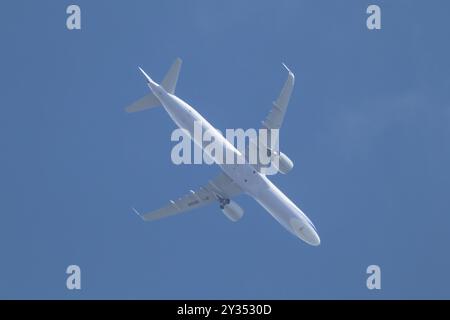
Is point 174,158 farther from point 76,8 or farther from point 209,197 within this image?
point 76,8

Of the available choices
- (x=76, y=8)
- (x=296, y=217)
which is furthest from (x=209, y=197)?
(x=76, y=8)

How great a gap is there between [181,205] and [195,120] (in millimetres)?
8173

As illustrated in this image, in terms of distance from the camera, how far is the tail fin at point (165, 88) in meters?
75.2

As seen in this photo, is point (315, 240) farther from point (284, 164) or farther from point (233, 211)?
point (284, 164)

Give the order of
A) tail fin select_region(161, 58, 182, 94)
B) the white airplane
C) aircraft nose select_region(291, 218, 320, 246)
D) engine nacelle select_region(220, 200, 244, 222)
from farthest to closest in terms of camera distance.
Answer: engine nacelle select_region(220, 200, 244, 222)
aircraft nose select_region(291, 218, 320, 246)
tail fin select_region(161, 58, 182, 94)
the white airplane

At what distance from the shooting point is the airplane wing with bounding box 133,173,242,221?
7731cm

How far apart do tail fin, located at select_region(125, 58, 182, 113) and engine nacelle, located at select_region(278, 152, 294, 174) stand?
963 cm

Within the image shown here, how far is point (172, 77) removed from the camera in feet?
247

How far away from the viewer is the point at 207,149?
73.8m

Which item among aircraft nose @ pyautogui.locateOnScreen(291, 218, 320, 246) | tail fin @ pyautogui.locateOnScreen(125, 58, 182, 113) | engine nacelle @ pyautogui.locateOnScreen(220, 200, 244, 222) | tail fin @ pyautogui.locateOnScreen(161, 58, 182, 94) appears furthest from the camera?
engine nacelle @ pyautogui.locateOnScreen(220, 200, 244, 222)

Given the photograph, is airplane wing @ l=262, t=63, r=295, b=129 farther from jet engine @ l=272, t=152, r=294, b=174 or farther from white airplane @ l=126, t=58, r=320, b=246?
jet engine @ l=272, t=152, r=294, b=174

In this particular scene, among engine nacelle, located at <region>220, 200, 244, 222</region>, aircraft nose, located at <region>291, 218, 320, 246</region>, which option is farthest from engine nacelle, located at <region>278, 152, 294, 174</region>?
engine nacelle, located at <region>220, 200, 244, 222</region>

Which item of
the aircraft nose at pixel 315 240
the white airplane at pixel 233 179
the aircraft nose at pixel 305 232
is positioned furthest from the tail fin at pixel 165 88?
the aircraft nose at pixel 315 240

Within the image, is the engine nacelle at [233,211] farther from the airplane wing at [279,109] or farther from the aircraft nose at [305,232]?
the airplane wing at [279,109]
